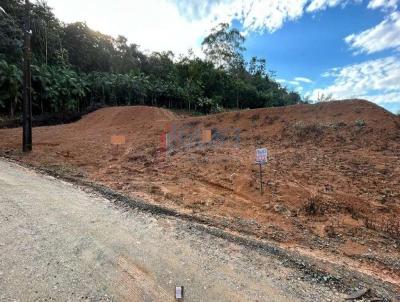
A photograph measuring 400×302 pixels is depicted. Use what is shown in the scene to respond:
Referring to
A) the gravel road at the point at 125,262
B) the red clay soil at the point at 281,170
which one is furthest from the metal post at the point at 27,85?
the gravel road at the point at 125,262

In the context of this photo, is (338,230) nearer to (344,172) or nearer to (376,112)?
(344,172)

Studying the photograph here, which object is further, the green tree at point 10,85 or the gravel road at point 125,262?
the green tree at point 10,85

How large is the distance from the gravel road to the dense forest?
17.2m

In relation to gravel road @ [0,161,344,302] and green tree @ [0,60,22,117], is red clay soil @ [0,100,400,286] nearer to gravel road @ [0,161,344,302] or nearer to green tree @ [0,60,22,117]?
gravel road @ [0,161,344,302]

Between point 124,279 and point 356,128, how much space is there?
10.0 meters

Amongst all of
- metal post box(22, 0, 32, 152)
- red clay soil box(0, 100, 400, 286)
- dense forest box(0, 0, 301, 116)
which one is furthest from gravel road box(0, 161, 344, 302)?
dense forest box(0, 0, 301, 116)

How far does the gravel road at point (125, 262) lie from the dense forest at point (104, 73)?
17192 millimetres

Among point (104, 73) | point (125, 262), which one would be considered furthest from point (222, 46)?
point (125, 262)

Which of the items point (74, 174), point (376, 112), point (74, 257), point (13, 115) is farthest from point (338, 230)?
point (13, 115)

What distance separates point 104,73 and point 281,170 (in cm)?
2672

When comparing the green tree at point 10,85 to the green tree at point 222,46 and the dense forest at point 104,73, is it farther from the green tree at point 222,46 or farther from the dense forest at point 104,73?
the green tree at point 222,46

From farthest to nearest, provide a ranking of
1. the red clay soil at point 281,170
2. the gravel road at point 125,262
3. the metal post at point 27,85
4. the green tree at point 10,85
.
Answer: the green tree at point 10,85
the metal post at point 27,85
the red clay soil at point 281,170
the gravel road at point 125,262

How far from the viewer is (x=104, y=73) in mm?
31016

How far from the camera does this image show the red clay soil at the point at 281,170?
4957 mm
